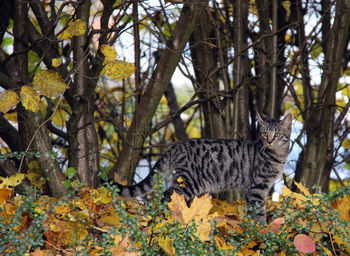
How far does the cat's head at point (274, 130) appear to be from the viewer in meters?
4.30

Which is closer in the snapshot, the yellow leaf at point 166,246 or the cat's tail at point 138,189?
the yellow leaf at point 166,246

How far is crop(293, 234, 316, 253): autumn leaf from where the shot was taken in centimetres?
264

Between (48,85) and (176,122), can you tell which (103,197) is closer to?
(48,85)

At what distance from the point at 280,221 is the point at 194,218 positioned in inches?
28.4

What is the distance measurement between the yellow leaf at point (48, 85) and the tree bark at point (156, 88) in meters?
1.05

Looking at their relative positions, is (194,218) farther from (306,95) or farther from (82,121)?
(306,95)

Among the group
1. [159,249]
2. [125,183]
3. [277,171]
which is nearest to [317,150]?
[277,171]

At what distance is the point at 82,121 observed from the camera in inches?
154

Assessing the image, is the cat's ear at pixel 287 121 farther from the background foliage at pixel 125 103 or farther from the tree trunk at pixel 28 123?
the tree trunk at pixel 28 123

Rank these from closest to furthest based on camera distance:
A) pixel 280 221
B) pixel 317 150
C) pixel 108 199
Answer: pixel 280 221
pixel 108 199
pixel 317 150

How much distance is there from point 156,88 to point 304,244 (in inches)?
74.3

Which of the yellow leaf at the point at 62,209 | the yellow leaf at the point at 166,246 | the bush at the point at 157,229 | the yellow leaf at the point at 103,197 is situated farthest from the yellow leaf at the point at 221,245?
the yellow leaf at the point at 62,209

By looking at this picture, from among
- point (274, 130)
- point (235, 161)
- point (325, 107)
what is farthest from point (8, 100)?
point (325, 107)

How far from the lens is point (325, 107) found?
13.5ft
